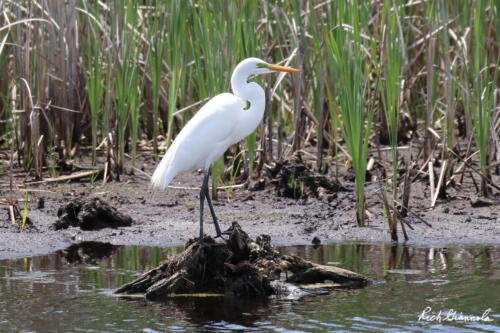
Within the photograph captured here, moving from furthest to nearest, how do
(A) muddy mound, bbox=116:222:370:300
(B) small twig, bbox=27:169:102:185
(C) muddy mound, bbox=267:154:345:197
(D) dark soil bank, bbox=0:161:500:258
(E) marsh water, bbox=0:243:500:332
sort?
1. (B) small twig, bbox=27:169:102:185
2. (C) muddy mound, bbox=267:154:345:197
3. (D) dark soil bank, bbox=0:161:500:258
4. (A) muddy mound, bbox=116:222:370:300
5. (E) marsh water, bbox=0:243:500:332

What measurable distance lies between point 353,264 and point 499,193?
7.02 ft

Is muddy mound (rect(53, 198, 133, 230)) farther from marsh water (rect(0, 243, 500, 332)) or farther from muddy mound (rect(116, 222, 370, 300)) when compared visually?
muddy mound (rect(116, 222, 370, 300))

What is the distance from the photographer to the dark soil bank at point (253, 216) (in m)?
6.34

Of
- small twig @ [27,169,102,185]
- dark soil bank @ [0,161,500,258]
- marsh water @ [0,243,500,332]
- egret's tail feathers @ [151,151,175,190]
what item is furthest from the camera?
small twig @ [27,169,102,185]

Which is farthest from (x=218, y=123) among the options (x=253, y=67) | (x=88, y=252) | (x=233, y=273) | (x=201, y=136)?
(x=88, y=252)

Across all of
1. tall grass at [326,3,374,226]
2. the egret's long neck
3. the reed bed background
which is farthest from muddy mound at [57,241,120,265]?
tall grass at [326,3,374,226]

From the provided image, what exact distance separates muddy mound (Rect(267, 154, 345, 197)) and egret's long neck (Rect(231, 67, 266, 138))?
1578 mm

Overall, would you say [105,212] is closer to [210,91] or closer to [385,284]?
[210,91]

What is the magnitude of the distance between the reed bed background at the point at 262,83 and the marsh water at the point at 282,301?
67cm

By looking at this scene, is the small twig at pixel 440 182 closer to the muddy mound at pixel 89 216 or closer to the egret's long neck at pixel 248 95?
the egret's long neck at pixel 248 95

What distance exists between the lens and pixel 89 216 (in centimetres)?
661

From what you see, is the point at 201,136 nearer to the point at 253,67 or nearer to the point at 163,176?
the point at 163,176

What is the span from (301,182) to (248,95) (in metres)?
1.76

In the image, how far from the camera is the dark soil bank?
6340 mm
